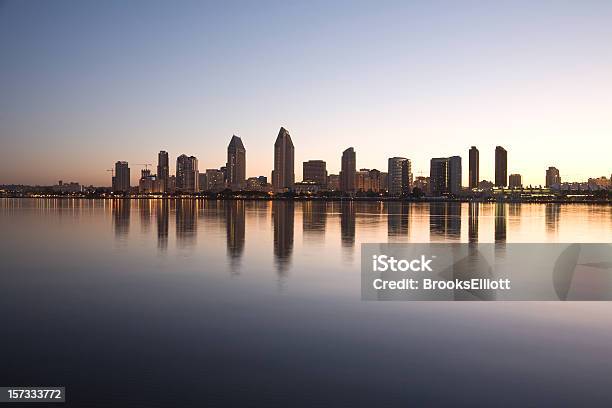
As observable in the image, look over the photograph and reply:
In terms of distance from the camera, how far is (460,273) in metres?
28.7

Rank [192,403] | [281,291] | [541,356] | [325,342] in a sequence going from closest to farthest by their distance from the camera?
1. [192,403]
2. [541,356]
3. [325,342]
4. [281,291]

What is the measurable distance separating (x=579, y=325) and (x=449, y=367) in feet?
24.3

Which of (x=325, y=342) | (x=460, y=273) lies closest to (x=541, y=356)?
(x=325, y=342)

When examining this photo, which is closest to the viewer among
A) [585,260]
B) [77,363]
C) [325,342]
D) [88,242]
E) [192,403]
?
[192,403]

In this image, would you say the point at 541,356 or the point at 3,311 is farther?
the point at 3,311

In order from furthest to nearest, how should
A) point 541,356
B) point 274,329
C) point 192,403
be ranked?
1. point 274,329
2. point 541,356
3. point 192,403

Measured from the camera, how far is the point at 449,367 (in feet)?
43.7

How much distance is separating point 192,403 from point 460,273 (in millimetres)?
21149

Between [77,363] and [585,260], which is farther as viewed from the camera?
[585,260]

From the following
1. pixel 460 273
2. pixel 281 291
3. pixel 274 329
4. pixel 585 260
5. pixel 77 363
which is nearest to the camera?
pixel 77 363

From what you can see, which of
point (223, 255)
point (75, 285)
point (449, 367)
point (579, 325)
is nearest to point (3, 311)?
point (75, 285)

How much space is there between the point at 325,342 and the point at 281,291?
8104 mm

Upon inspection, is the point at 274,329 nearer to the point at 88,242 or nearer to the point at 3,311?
the point at 3,311

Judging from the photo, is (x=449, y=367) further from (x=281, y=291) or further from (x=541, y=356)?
(x=281, y=291)
